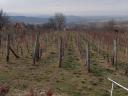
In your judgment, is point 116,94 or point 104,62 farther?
point 104,62

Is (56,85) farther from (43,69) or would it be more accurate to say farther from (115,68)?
(115,68)

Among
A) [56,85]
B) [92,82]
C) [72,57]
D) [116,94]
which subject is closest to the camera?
[116,94]

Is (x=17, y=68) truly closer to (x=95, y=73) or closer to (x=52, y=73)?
(x=52, y=73)

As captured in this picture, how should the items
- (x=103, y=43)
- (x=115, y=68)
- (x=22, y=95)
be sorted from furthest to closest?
1. (x=103, y=43)
2. (x=115, y=68)
3. (x=22, y=95)

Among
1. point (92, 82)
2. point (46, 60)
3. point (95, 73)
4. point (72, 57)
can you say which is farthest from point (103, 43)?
point (92, 82)

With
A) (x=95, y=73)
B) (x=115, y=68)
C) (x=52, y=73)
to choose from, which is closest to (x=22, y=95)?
(x=52, y=73)

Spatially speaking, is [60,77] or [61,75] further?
[61,75]

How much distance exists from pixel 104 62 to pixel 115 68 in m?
2.02

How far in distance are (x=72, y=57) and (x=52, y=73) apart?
5441 mm

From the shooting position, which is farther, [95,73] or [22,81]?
[95,73]

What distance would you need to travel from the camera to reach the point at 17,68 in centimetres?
1564

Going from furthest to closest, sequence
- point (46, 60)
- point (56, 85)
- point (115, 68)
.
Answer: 1. point (46, 60)
2. point (115, 68)
3. point (56, 85)

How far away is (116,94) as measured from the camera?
11484mm

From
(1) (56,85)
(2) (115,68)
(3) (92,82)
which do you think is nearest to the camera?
(1) (56,85)
